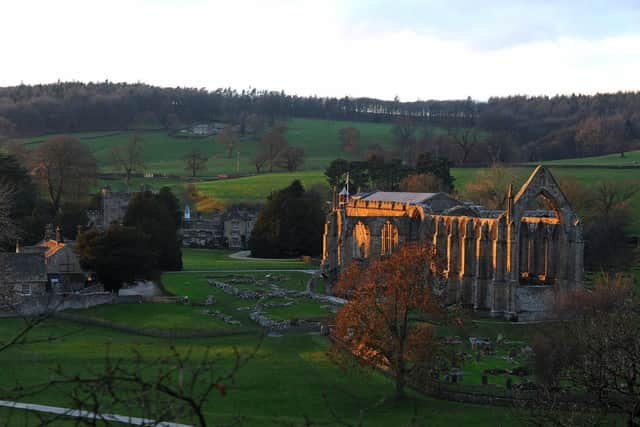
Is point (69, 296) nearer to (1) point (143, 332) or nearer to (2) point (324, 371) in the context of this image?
(1) point (143, 332)

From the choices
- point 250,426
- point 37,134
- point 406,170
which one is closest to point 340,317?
point 250,426

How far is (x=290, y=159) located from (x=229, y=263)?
207 feet

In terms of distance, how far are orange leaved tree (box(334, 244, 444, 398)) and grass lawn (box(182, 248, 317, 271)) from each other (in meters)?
35.8

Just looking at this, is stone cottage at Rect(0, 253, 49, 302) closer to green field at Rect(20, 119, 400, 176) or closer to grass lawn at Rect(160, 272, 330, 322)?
grass lawn at Rect(160, 272, 330, 322)

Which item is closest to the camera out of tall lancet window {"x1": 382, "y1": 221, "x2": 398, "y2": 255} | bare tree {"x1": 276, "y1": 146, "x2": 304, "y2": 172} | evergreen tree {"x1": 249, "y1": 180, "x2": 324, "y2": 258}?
tall lancet window {"x1": 382, "y1": 221, "x2": 398, "y2": 255}

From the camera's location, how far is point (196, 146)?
16762 centimetres

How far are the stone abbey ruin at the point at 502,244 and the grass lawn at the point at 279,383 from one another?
13.1 meters

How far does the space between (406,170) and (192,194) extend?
31800mm

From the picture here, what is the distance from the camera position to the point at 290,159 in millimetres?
143125

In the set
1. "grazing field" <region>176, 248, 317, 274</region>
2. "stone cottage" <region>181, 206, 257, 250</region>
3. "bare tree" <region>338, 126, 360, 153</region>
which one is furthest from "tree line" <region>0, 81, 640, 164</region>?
"grazing field" <region>176, 248, 317, 274</region>

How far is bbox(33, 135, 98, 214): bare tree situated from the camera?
337 feet

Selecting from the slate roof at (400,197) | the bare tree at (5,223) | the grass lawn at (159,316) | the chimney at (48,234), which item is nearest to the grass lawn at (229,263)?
the slate roof at (400,197)

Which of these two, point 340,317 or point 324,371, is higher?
point 340,317

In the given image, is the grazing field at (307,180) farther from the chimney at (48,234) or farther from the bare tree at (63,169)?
the chimney at (48,234)
